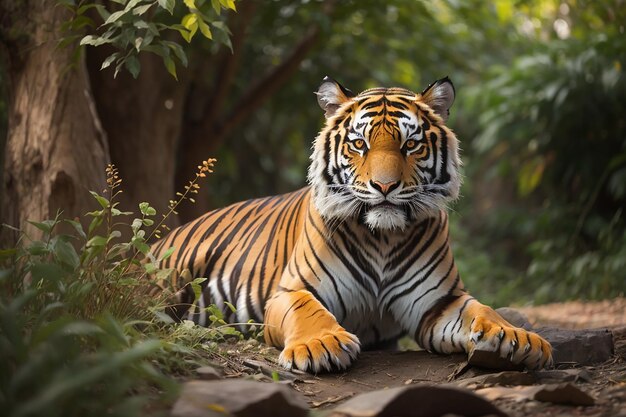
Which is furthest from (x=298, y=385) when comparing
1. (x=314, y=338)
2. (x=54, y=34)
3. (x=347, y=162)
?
(x=54, y=34)

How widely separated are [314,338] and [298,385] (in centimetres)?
29

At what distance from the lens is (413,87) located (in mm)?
12016

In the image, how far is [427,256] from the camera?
4371 mm

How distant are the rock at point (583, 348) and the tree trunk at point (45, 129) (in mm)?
3015

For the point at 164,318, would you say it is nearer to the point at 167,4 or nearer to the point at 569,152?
the point at 167,4

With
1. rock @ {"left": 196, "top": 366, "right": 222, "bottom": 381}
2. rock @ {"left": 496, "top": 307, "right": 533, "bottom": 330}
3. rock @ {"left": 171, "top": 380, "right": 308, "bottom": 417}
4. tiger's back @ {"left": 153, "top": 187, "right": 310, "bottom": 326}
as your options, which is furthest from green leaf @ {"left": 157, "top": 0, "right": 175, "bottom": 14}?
rock @ {"left": 496, "top": 307, "right": 533, "bottom": 330}

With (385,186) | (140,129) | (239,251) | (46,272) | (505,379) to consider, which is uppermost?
(140,129)

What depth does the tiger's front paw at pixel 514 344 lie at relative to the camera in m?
3.66

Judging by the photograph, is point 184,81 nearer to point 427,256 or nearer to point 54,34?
point 54,34

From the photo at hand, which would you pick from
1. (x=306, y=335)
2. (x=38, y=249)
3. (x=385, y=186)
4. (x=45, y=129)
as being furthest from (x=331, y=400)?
(x=45, y=129)

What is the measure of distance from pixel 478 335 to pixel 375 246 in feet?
2.63

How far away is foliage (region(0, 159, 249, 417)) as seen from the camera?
92.9 inches

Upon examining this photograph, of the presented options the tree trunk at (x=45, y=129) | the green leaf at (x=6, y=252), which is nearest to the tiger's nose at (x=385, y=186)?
the green leaf at (x=6, y=252)

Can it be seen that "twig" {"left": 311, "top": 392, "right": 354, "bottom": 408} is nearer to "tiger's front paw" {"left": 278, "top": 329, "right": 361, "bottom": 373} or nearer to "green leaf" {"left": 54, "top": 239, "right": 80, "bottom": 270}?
"tiger's front paw" {"left": 278, "top": 329, "right": 361, "bottom": 373}
